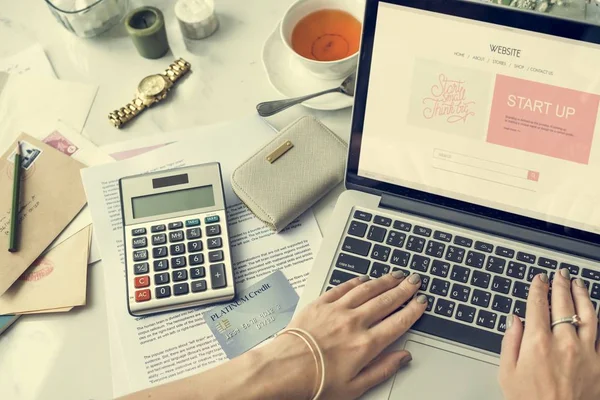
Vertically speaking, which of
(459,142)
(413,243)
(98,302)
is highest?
(459,142)

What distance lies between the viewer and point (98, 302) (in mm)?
687

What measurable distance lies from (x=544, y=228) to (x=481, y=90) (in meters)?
0.16

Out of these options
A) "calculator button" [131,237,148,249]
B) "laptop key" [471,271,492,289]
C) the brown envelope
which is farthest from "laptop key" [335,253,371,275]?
the brown envelope

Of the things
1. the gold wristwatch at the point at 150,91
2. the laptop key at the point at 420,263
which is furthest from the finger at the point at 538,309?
the gold wristwatch at the point at 150,91

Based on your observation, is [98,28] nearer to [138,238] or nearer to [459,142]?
[138,238]

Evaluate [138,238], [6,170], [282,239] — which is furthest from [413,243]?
[6,170]

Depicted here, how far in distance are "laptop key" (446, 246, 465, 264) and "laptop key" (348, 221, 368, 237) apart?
0.29ft

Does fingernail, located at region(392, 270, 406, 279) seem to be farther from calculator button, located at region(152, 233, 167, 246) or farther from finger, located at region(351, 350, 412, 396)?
calculator button, located at region(152, 233, 167, 246)

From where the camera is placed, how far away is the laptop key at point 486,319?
24.0 inches

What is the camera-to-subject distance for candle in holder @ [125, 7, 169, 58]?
31.0 inches

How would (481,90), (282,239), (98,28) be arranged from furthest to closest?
(98,28) < (282,239) < (481,90)

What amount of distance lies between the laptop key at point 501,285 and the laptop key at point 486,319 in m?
0.02

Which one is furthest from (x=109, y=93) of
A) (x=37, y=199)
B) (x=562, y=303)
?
(x=562, y=303)

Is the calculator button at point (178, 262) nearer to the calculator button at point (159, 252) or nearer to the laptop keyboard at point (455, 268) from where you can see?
the calculator button at point (159, 252)
